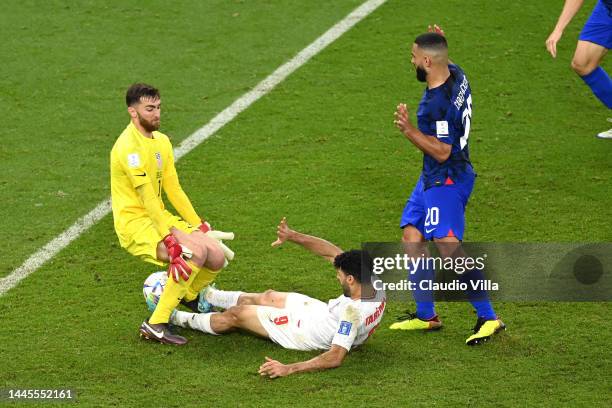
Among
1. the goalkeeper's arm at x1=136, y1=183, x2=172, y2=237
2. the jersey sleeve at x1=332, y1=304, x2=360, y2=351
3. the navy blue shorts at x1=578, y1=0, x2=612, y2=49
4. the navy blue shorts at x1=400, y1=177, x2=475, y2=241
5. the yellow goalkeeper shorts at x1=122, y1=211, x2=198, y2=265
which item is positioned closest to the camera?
the jersey sleeve at x1=332, y1=304, x2=360, y2=351

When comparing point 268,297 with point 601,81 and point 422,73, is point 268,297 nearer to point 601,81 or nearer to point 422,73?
point 422,73

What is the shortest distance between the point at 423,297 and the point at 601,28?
12.1 feet

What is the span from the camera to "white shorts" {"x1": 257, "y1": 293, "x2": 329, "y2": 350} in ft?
28.3

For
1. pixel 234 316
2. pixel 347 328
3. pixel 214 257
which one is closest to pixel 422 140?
pixel 347 328

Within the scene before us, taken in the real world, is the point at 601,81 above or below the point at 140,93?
above

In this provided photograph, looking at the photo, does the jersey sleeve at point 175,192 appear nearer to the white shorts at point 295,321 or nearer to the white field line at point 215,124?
the white shorts at point 295,321


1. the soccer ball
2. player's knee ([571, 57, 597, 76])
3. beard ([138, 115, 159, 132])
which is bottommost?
the soccer ball

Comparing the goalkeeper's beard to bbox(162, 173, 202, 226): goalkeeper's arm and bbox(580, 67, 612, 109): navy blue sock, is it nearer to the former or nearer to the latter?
bbox(162, 173, 202, 226): goalkeeper's arm

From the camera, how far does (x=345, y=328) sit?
834cm

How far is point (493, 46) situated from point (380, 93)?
1808 millimetres

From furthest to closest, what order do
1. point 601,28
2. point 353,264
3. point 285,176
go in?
A: point 285,176 < point 601,28 < point 353,264

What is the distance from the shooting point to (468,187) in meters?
8.79

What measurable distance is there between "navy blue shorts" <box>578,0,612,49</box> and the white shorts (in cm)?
419

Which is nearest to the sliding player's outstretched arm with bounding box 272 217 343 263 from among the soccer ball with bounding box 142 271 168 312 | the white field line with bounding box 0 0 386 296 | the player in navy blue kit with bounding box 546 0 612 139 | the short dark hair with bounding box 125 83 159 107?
the soccer ball with bounding box 142 271 168 312
